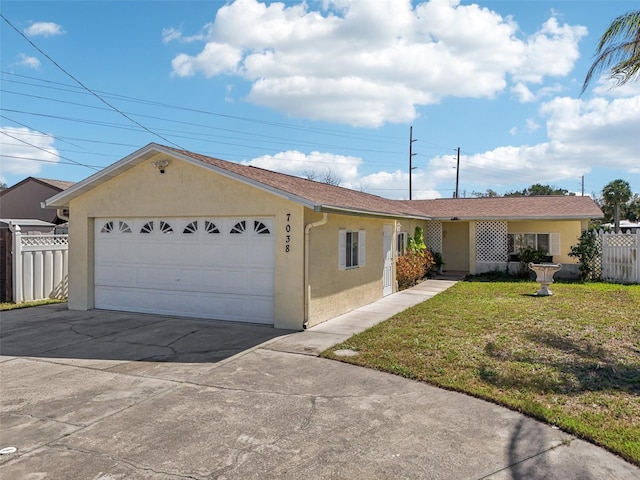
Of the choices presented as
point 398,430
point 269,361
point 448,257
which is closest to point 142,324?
point 269,361

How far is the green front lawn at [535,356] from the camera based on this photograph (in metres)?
4.85

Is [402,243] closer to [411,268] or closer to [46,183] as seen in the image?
[411,268]

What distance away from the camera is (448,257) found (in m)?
22.9

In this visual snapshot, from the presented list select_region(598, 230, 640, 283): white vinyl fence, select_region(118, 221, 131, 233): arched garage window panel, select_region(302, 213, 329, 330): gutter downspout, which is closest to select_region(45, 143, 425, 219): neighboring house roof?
select_region(302, 213, 329, 330): gutter downspout

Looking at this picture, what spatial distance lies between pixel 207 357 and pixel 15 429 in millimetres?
2872

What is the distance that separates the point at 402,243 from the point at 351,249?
20.0ft

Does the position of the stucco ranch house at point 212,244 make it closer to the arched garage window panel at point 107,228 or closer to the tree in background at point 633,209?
the arched garage window panel at point 107,228

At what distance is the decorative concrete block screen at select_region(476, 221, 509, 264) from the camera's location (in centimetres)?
2003

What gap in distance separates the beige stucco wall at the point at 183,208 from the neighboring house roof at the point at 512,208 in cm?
1268

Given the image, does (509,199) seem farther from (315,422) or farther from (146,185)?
(315,422)

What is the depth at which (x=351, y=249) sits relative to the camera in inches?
448

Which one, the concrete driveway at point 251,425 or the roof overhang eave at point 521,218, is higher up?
the roof overhang eave at point 521,218

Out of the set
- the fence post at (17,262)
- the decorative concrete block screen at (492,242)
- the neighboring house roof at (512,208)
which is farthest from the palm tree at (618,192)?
the fence post at (17,262)

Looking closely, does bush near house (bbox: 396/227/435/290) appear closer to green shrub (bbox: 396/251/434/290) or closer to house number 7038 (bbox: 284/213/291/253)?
green shrub (bbox: 396/251/434/290)
